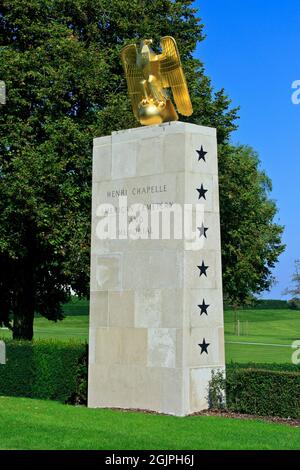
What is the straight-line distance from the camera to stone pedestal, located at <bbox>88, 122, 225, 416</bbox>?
15828mm

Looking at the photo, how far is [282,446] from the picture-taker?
12102 mm

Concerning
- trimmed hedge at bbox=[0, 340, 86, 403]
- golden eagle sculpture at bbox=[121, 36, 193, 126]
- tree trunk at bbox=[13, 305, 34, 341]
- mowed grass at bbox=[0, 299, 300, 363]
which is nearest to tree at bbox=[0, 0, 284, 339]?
tree trunk at bbox=[13, 305, 34, 341]

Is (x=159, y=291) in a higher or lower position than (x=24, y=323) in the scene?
higher

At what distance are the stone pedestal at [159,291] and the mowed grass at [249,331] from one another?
1535 cm

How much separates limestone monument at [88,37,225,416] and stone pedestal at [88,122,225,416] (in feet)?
0.07

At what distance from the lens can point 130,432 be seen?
13.1 meters

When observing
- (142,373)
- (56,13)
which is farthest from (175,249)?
(56,13)

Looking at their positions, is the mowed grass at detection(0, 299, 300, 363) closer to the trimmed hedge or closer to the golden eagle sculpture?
the trimmed hedge

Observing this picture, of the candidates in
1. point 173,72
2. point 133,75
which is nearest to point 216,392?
point 173,72

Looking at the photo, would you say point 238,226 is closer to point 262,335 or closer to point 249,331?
point 262,335

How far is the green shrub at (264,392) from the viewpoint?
49.2ft

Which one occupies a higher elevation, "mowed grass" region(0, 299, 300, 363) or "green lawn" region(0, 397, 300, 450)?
"mowed grass" region(0, 299, 300, 363)

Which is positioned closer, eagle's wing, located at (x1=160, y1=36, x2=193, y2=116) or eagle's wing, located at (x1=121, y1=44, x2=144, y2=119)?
eagle's wing, located at (x1=160, y1=36, x2=193, y2=116)

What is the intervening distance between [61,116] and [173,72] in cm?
1102
